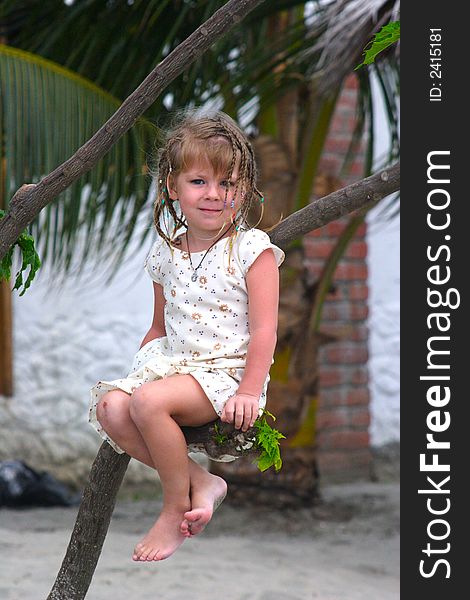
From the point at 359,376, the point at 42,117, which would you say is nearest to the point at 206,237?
the point at 42,117

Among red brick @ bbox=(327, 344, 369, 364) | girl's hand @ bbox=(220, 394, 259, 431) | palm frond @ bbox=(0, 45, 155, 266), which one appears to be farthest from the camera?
red brick @ bbox=(327, 344, 369, 364)

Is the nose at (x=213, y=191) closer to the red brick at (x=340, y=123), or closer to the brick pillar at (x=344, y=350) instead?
the brick pillar at (x=344, y=350)

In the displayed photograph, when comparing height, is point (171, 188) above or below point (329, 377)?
below

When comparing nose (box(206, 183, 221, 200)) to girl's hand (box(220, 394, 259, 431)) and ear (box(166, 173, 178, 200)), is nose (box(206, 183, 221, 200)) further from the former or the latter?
girl's hand (box(220, 394, 259, 431))

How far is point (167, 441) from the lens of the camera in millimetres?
1748

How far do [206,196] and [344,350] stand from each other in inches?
137

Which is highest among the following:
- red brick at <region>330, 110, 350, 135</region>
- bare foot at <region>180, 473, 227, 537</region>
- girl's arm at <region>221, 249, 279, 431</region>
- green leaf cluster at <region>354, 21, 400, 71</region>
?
red brick at <region>330, 110, 350, 135</region>

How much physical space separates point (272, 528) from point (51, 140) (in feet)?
6.42

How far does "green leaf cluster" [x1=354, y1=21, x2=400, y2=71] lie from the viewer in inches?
70.2

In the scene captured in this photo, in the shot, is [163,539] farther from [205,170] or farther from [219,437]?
[205,170]

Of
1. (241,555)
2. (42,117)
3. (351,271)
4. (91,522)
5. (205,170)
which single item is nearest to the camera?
(205,170)

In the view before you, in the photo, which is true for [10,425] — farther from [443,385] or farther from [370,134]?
[443,385]

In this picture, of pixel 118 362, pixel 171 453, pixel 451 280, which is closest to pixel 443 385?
pixel 451 280

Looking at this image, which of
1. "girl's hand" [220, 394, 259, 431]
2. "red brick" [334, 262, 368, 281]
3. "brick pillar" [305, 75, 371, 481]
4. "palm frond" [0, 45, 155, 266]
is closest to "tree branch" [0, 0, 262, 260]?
"girl's hand" [220, 394, 259, 431]
